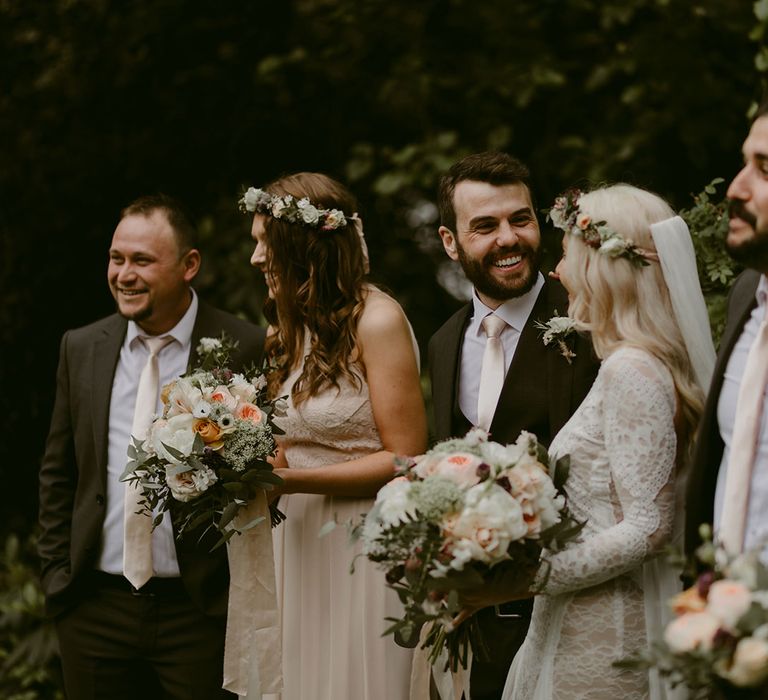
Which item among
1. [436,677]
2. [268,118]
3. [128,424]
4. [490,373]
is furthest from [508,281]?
[268,118]

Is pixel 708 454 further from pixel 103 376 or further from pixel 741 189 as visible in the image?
pixel 103 376

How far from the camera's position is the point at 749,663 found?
2180mm

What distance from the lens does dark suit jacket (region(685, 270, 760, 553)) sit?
291cm

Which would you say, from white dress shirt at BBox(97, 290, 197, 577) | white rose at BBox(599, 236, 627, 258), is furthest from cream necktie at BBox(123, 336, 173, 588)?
white rose at BBox(599, 236, 627, 258)

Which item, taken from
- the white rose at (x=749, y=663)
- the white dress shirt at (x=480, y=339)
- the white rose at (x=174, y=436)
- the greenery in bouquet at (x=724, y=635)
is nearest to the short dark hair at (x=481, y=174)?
the white dress shirt at (x=480, y=339)

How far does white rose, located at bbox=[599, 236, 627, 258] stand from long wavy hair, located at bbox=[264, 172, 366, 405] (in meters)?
1.18

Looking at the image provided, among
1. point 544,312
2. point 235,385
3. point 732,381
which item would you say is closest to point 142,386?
point 235,385

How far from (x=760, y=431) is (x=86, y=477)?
109 inches

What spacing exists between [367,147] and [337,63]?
742 millimetres

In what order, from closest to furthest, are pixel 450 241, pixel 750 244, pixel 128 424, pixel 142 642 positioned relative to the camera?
pixel 750 244 < pixel 450 241 < pixel 142 642 < pixel 128 424

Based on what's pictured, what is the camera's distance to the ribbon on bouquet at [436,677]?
3497mm

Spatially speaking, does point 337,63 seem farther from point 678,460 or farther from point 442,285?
point 678,460

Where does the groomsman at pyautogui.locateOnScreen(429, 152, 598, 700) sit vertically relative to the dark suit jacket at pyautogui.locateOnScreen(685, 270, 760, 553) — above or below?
above

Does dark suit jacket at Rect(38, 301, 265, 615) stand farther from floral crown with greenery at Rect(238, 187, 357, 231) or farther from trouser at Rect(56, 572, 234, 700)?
floral crown with greenery at Rect(238, 187, 357, 231)
